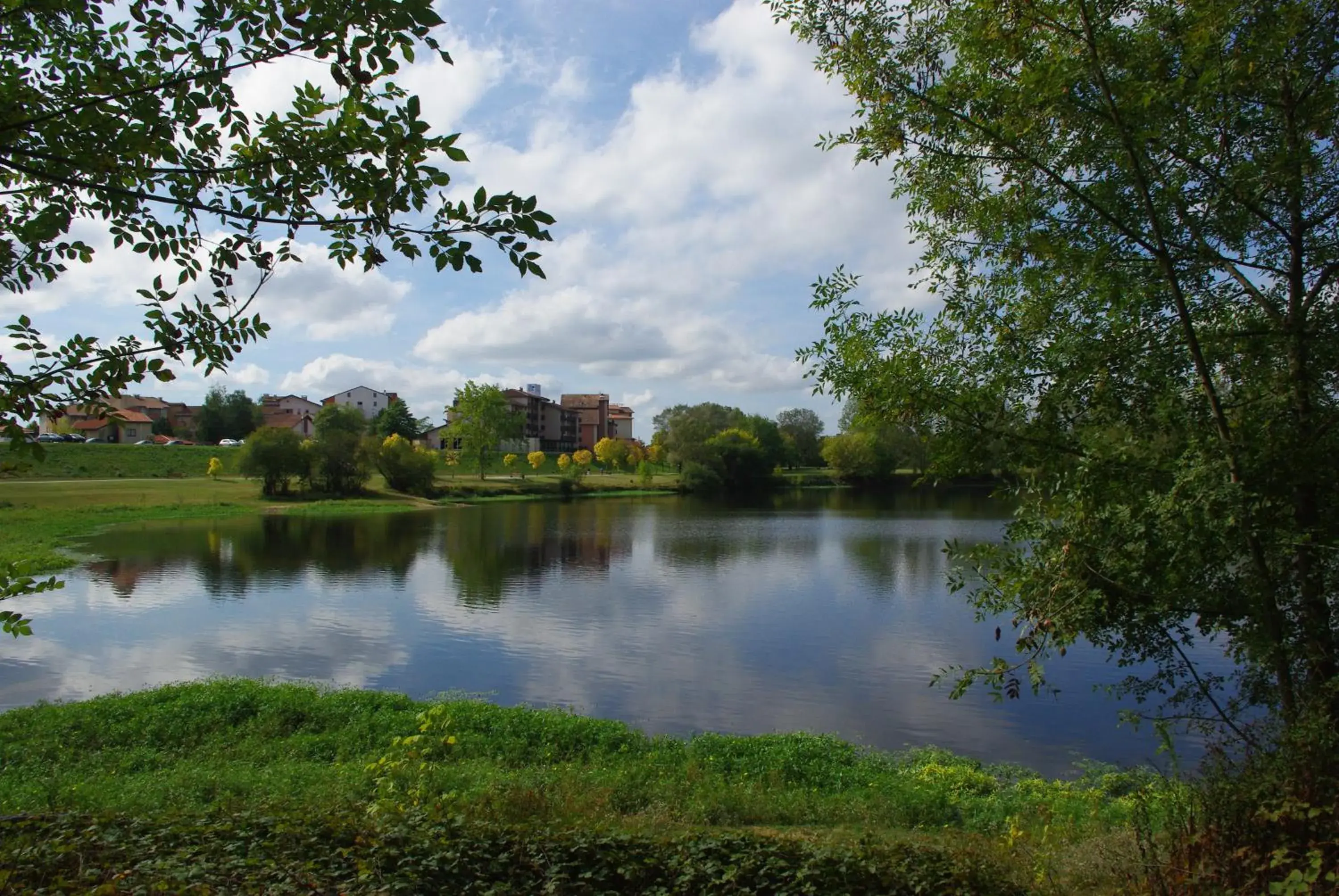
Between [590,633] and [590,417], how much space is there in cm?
13569

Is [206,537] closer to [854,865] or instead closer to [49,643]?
[49,643]

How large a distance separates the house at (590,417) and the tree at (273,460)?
8383 cm

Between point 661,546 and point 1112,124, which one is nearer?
Result: point 1112,124

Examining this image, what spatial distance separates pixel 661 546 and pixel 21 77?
118 ft

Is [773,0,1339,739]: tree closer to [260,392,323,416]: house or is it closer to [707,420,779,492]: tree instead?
[707,420,779,492]: tree

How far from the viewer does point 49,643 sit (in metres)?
18.2

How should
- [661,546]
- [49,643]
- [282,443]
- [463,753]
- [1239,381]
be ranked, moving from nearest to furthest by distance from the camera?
[1239,381]
[463,753]
[49,643]
[661,546]
[282,443]

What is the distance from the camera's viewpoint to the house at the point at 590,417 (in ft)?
488

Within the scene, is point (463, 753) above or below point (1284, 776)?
below

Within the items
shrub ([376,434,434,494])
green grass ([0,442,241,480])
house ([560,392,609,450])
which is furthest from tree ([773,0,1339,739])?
house ([560,392,609,450])

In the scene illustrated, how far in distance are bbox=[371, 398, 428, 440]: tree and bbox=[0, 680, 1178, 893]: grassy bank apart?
92097 millimetres

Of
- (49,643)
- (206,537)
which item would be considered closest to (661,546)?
(206,537)

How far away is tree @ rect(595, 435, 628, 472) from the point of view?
10212cm

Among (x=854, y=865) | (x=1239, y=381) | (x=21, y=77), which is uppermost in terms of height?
(x=21, y=77)
